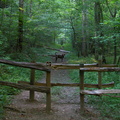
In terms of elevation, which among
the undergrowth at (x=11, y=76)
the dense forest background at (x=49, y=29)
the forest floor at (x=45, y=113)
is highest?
the dense forest background at (x=49, y=29)

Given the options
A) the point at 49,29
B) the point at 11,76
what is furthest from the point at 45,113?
the point at 49,29

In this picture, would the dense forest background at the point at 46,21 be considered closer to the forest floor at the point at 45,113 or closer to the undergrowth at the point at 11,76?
the undergrowth at the point at 11,76

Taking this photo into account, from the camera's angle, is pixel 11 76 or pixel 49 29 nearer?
pixel 11 76

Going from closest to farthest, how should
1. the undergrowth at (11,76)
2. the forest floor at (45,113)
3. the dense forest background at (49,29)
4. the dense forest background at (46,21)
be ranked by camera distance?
the forest floor at (45,113) < the undergrowth at (11,76) < the dense forest background at (49,29) < the dense forest background at (46,21)

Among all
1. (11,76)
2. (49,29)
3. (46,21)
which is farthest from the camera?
(49,29)

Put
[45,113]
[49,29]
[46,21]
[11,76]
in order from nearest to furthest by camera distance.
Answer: [45,113] → [11,76] → [46,21] → [49,29]

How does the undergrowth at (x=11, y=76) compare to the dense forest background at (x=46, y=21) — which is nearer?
the undergrowth at (x=11, y=76)

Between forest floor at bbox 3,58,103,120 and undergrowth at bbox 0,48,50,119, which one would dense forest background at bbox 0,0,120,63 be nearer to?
undergrowth at bbox 0,48,50,119

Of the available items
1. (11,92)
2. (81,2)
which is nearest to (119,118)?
(11,92)

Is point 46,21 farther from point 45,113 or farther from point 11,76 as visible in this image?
point 45,113

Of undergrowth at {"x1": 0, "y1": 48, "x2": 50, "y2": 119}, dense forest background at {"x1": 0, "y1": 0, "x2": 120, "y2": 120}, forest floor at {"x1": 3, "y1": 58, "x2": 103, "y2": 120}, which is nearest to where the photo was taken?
forest floor at {"x1": 3, "y1": 58, "x2": 103, "y2": 120}

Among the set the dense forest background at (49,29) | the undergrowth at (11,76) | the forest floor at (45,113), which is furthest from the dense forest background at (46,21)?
the forest floor at (45,113)

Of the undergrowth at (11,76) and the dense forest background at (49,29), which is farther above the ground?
the dense forest background at (49,29)

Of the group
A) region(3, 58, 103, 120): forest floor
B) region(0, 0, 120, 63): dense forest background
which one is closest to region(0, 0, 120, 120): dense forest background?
region(0, 0, 120, 63): dense forest background
